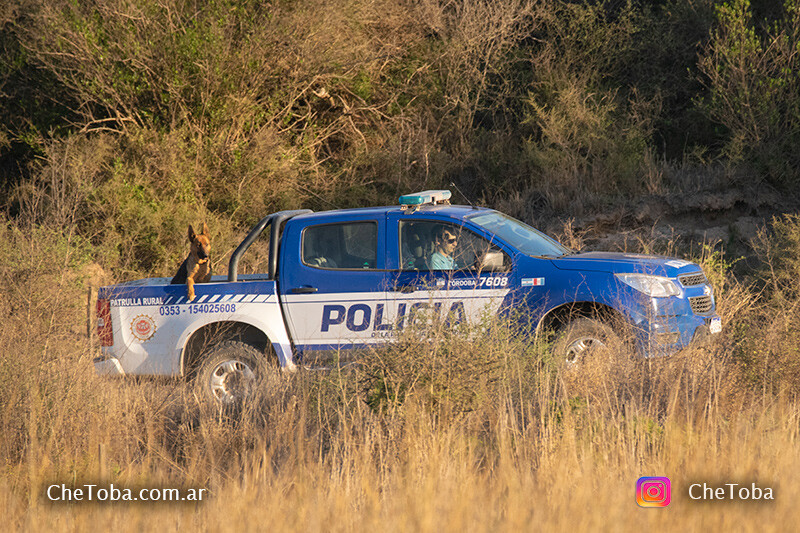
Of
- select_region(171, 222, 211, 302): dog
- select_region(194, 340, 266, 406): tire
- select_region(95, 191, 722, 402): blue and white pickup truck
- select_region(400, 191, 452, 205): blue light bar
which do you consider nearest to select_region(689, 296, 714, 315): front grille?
select_region(95, 191, 722, 402): blue and white pickup truck

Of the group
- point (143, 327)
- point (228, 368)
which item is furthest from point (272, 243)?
point (143, 327)

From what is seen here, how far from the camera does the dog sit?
7215 millimetres

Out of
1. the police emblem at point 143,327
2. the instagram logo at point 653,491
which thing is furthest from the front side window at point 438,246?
the instagram logo at point 653,491

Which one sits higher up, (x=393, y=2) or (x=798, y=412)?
(x=393, y=2)

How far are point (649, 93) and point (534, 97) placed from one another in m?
2.34

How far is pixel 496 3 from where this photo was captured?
16.3 meters

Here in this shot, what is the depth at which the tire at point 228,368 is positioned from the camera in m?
6.93

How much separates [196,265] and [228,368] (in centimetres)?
99

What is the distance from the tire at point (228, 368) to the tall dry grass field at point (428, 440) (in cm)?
24

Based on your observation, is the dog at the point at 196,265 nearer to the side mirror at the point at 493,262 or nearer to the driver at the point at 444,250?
the driver at the point at 444,250

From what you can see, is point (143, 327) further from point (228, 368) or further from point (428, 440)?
point (428, 440)

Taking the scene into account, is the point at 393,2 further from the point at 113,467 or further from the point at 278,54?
the point at 113,467

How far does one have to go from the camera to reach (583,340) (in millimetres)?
6469

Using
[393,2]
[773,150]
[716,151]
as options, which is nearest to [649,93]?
[716,151]
